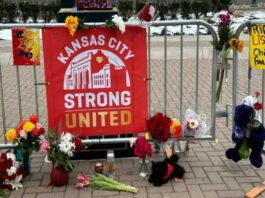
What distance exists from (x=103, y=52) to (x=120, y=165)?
1.21m

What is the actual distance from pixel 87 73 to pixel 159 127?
35.2 inches

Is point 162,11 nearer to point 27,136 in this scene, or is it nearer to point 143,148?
point 143,148

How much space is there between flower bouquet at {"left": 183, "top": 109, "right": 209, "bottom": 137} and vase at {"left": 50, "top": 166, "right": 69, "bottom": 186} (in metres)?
1.34

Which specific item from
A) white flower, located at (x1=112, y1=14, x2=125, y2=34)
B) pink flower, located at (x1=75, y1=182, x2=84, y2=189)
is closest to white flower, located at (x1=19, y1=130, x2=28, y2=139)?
pink flower, located at (x1=75, y1=182, x2=84, y2=189)

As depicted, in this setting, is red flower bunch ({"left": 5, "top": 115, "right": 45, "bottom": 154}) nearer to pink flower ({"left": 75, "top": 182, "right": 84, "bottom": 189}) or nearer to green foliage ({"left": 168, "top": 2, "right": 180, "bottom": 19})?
pink flower ({"left": 75, "top": 182, "right": 84, "bottom": 189})

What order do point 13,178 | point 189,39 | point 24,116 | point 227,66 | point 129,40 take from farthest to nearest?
point 189,39 → point 24,116 → point 227,66 → point 129,40 → point 13,178

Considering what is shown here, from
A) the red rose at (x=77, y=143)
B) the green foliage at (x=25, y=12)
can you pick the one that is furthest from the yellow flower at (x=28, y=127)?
the green foliage at (x=25, y=12)

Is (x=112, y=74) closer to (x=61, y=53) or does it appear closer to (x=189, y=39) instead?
(x=61, y=53)

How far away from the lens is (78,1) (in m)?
4.93

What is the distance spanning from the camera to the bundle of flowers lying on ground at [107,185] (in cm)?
421

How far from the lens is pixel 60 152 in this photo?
14.1 feet


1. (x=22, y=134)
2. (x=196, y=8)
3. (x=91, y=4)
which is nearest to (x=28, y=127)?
(x=22, y=134)

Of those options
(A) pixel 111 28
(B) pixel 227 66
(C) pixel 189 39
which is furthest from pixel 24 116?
(C) pixel 189 39

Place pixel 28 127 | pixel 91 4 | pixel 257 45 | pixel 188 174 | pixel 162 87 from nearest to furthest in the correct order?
pixel 28 127
pixel 188 174
pixel 257 45
pixel 91 4
pixel 162 87
